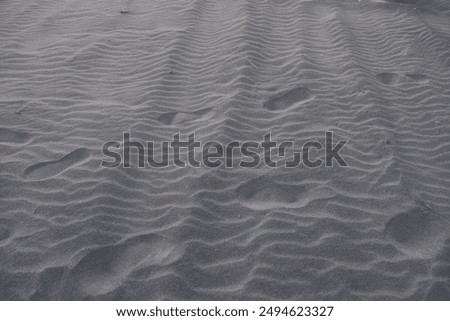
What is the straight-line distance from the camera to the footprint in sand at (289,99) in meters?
5.65

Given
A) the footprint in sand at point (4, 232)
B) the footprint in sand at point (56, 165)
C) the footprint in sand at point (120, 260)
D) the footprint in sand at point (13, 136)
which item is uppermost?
the footprint in sand at point (13, 136)

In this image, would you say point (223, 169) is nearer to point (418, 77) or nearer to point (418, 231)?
point (418, 231)

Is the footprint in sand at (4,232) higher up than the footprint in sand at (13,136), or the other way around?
the footprint in sand at (13,136)

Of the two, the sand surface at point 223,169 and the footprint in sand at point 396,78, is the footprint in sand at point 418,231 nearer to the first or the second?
the sand surface at point 223,169

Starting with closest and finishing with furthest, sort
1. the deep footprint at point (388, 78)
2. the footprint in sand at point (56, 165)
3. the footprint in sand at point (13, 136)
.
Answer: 1. the footprint in sand at point (56, 165)
2. the footprint in sand at point (13, 136)
3. the deep footprint at point (388, 78)

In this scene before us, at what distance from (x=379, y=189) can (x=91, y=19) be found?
234 inches

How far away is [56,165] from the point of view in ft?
15.3

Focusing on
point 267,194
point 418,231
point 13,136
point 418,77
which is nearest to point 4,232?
point 13,136

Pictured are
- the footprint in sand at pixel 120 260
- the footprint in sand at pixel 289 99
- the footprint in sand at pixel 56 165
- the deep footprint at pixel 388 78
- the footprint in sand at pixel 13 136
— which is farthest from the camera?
the deep footprint at pixel 388 78

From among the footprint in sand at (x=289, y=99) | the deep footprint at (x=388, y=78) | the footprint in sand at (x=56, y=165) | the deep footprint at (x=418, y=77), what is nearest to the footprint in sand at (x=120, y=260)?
the footprint in sand at (x=56, y=165)

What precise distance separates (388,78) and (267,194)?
3.18m

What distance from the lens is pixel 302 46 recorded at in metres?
7.05

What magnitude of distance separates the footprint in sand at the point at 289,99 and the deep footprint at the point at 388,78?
1.23 metres

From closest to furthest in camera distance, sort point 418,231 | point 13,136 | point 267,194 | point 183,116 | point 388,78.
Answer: point 418,231 < point 267,194 < point 13,136 < point 183,116 < point 388,78
